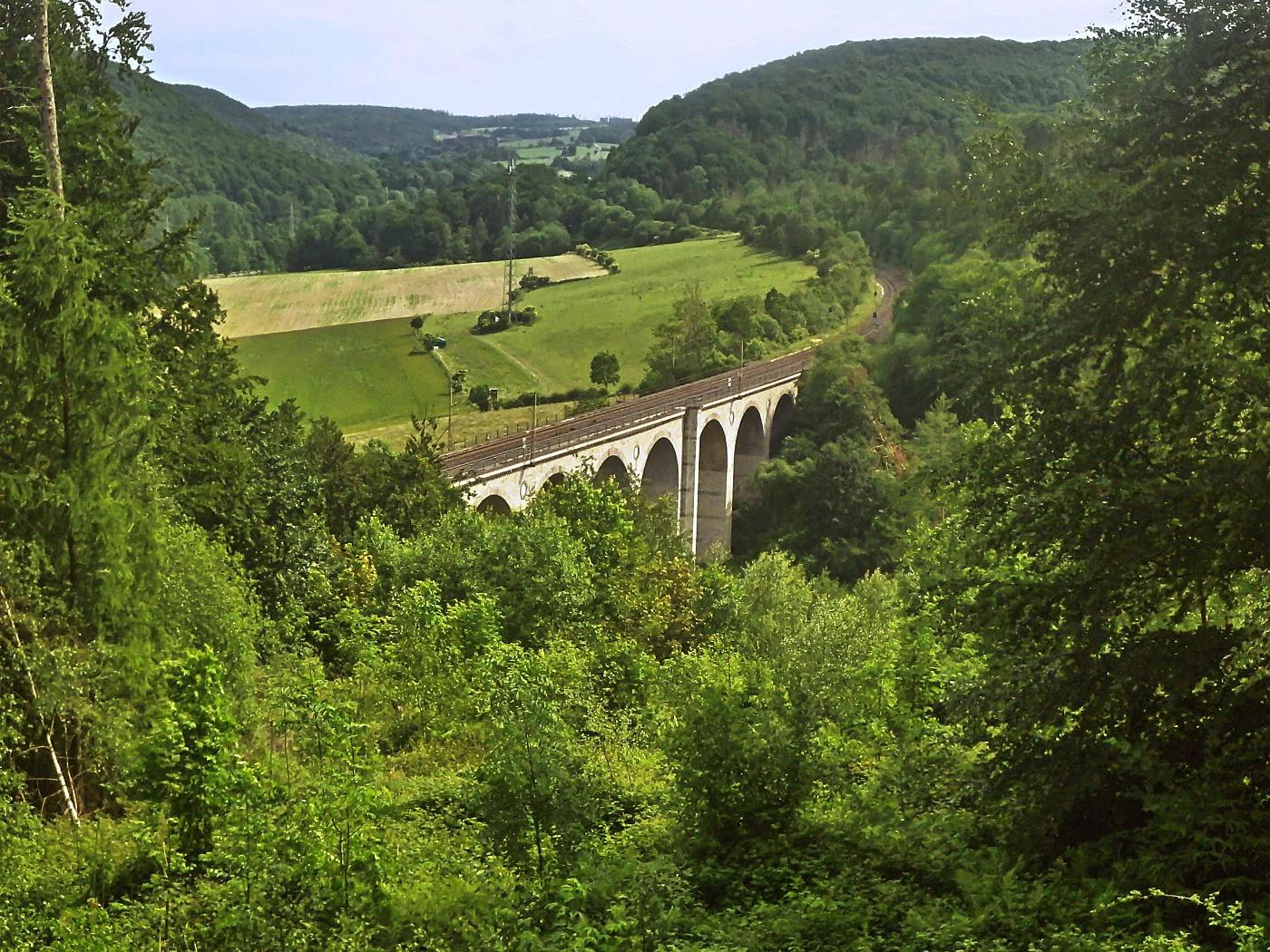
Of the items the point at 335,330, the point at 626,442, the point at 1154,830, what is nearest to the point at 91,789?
the point at 1154,830

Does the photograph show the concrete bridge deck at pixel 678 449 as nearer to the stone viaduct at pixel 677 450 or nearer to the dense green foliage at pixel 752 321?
the stone viaduct at pixel 677 450

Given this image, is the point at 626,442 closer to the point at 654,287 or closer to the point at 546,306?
the point at 546,306

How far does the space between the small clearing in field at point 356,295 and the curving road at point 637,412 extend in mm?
27274

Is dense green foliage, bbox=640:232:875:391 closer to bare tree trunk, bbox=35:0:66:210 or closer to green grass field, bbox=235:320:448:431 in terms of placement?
green grass field, bbox=235:320:448:431

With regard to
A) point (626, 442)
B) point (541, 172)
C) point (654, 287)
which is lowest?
point (626, 442)

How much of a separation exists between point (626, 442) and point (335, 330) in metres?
42.1

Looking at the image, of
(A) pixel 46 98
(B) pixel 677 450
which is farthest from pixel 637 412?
(A) pixel 46 98

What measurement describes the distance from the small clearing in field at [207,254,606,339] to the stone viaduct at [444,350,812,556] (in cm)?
2912

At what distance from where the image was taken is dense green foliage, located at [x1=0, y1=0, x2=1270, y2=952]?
10312 millimetres

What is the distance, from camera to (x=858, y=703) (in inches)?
574

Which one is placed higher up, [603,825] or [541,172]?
[541,172]

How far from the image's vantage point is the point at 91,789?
15109 mm

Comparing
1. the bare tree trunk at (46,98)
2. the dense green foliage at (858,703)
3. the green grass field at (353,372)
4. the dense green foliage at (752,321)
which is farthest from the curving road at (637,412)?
the dense green foliage at (858,703)

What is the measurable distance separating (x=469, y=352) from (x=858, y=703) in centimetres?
7433
